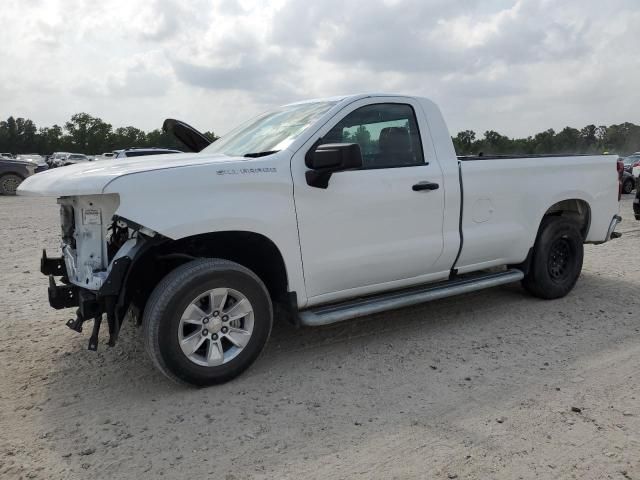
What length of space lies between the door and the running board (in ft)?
0.32

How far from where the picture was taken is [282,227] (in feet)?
13.0

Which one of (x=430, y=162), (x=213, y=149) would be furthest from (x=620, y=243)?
(x=213, y=149)

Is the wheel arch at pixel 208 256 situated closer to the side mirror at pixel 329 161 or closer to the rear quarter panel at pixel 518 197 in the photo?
the side mirror at pixel 329 161

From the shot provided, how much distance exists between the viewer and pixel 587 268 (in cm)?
734

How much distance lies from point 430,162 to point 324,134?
1034 mm

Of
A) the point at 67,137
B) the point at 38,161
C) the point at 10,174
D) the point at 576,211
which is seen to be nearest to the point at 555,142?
the point at 576,211

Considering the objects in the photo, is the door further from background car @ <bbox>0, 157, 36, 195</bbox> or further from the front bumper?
background car @ <bbox>0, 157, 36, 195</bbox>

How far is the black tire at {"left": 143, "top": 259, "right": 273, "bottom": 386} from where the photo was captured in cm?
357

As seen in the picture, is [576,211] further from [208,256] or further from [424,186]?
[208,256]

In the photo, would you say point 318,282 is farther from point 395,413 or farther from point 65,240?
point 65,240

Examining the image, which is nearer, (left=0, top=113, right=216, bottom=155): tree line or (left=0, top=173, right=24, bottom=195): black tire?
(left=0, top=173, right=24, bottom=195): black tire

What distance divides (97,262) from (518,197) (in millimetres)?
3707

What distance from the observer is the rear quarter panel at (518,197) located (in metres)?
5.00

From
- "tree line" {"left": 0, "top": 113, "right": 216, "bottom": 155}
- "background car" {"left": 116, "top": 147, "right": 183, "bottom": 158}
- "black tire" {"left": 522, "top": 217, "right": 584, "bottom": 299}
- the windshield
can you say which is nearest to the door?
the windshield
